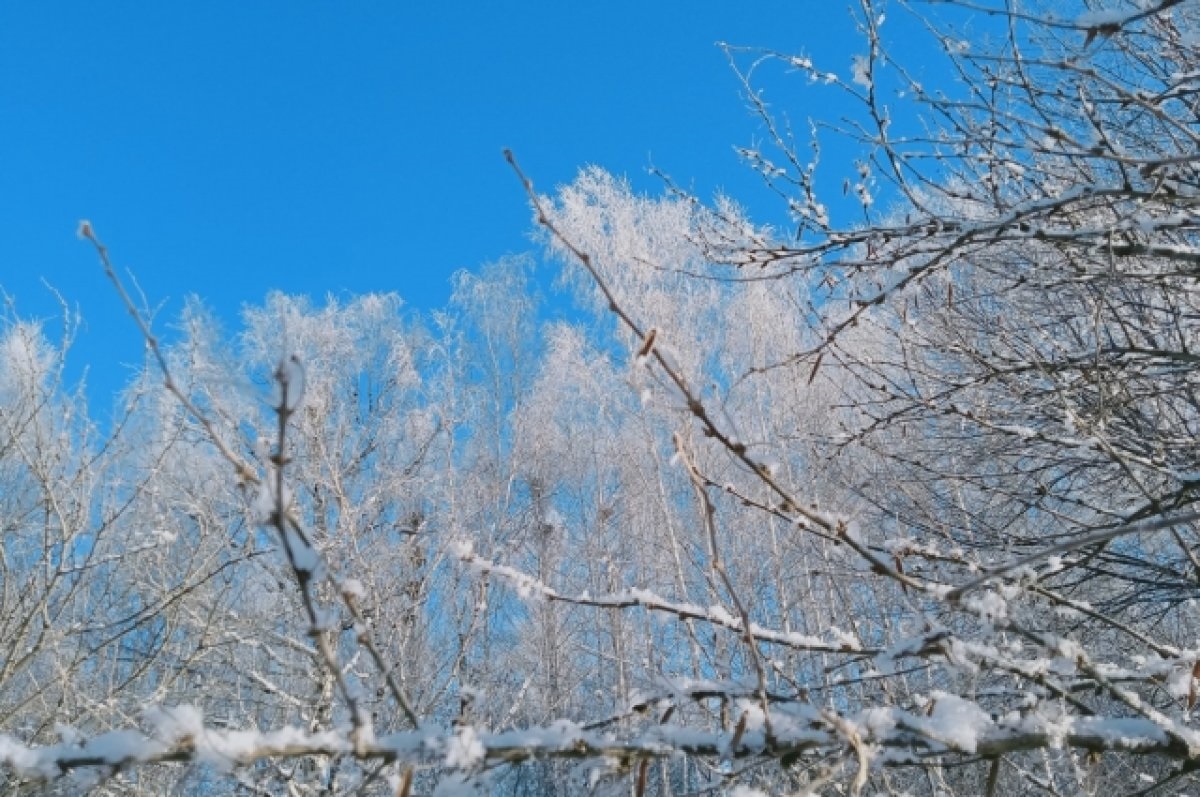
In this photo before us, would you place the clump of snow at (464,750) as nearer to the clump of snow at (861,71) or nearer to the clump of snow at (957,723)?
the clump of snow at (957,723)

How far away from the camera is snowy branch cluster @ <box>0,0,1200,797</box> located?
3.27 ft

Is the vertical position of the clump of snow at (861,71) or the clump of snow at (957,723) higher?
the clump of snow at (861,71)

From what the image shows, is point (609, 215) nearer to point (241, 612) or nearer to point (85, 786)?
point (241, 612)

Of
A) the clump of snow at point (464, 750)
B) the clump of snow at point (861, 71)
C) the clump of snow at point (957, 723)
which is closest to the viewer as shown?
the clump of snow at point (464, 750)

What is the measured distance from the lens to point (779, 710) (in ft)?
3.51

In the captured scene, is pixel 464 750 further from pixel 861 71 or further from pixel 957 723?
pixel 861 71

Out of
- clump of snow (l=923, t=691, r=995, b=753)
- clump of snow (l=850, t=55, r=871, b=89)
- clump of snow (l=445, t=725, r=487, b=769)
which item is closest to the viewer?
clump of snow (l=445, t=725, r=487, b=769)

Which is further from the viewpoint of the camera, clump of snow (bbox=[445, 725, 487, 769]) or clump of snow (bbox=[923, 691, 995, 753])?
clump of snow (bbox=[923, 691, 995, 753])

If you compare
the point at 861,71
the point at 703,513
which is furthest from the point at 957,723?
the point at 861,71

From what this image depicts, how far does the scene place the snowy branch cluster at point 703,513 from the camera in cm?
100

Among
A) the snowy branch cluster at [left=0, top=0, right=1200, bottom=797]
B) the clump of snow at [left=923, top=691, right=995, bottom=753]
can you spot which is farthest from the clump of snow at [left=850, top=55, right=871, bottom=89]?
the clump of snow at [left=923, top=691, right=995, bottom=753]

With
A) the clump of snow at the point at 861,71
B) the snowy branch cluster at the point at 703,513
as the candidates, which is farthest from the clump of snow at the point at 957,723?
the clump of snow at the point at 861,71

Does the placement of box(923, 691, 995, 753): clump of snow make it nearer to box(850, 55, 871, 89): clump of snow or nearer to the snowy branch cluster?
the snowy branch cluster

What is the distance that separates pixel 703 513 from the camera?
1142 millimetres
